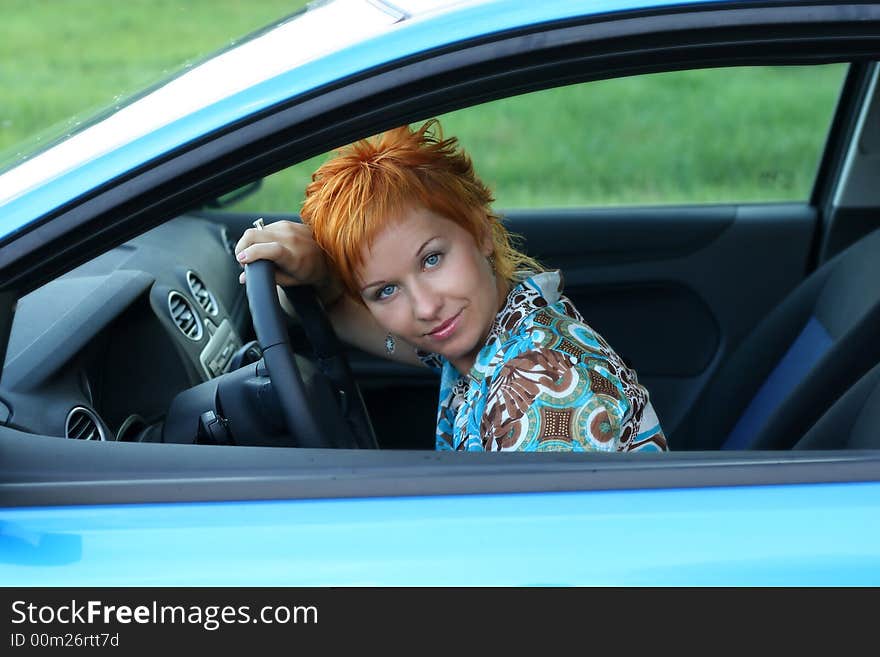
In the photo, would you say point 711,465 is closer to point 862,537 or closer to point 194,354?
point 862,537

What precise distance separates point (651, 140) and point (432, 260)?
5.01 metres

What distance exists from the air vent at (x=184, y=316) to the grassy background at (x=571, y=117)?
2867mm

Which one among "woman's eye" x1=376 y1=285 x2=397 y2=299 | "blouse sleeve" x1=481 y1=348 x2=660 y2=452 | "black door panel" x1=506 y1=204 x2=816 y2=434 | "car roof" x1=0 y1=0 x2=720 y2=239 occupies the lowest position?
"blouse sleeve" x1=481 y1=348 x2=660 y2=452

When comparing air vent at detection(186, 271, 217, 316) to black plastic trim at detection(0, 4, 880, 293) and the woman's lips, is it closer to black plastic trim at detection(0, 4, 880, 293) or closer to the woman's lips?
the woman's lips

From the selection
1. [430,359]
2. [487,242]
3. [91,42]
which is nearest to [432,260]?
[487,242]

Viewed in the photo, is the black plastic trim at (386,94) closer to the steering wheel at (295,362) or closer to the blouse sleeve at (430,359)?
the steering wheel at (295,362)

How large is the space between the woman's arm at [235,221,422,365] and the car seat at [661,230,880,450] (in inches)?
27.2

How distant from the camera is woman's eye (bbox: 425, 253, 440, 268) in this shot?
1652mm

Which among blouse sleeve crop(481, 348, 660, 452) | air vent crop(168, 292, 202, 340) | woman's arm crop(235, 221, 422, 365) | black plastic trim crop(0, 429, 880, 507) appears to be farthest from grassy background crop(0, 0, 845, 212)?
black plastic trim crop(0, 429, 880, 507)

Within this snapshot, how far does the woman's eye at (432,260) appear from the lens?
1.65 meters

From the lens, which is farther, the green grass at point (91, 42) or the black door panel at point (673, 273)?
the green grass at point (91, 42)

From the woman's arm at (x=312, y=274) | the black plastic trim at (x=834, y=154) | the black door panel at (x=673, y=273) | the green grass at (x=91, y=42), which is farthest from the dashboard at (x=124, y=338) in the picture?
the green grass at (x=91, y=42)

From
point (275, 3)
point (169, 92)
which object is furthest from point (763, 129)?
point (169, 92)
